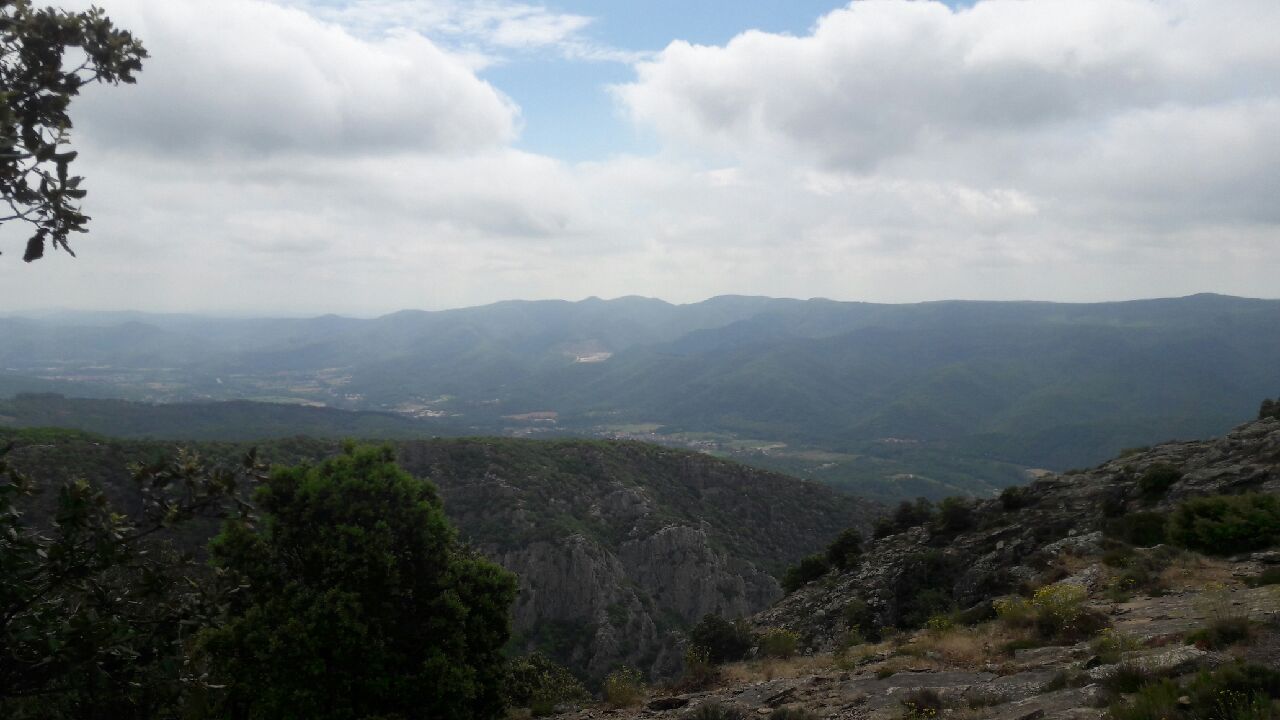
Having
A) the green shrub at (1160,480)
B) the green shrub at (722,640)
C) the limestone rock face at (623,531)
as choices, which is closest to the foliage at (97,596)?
the green shrub at (722,640)

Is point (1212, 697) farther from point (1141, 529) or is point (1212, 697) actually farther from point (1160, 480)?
point (1160, 480)

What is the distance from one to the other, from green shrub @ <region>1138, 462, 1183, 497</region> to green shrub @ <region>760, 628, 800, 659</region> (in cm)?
1391

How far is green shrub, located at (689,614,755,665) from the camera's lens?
21.9 meters

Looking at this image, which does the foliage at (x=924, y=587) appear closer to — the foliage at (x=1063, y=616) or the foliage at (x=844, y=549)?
the foliage at (x=1063, y=616)

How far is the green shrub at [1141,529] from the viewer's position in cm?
1855

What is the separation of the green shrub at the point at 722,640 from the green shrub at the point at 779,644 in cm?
79

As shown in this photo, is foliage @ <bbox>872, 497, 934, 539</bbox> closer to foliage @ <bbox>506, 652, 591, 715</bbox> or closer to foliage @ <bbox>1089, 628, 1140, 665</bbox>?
foliage @ <bbox>506, 652, 591, 715</bbox>

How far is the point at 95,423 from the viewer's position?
14825 cm

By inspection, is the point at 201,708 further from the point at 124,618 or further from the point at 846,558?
the point at 846,558

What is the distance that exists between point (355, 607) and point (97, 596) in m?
6.73

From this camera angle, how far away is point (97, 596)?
698cm

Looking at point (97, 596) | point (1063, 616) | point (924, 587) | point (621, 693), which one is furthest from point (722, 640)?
point (97, 596)

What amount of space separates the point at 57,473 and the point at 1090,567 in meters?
65.3

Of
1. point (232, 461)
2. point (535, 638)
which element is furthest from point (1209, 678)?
point (232, 461)
